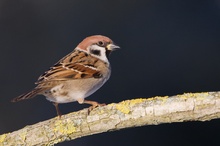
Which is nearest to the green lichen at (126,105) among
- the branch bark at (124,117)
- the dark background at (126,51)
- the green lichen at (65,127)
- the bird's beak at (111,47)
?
Answer: the branch bark at (124,117)

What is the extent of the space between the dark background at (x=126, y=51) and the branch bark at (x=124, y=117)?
4.43 ft

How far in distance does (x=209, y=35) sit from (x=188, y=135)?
2.78ft

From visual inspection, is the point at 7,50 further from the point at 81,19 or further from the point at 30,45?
the point at 81,19

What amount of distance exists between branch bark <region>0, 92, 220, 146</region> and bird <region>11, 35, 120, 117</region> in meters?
0.22

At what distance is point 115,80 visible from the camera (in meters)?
3.83

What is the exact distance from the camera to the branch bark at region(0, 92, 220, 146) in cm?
209

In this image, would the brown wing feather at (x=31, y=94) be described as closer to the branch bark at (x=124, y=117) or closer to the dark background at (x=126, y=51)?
the branch bark at (x=124, y=117)

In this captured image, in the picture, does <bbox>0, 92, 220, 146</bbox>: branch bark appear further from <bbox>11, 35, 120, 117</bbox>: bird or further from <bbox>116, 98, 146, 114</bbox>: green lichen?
<bbox>11, 35, 120, 117</bbox>: bird

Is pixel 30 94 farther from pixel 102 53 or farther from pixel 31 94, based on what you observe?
pixel 102 53

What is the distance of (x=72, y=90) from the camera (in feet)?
8.75

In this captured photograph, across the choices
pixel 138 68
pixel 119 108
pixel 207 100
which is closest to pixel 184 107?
→ pixel 207 100

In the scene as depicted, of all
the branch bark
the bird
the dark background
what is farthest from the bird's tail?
the dark background

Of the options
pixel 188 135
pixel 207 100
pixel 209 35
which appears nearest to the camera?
pixel 207 100

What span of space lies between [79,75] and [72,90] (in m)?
0.09
